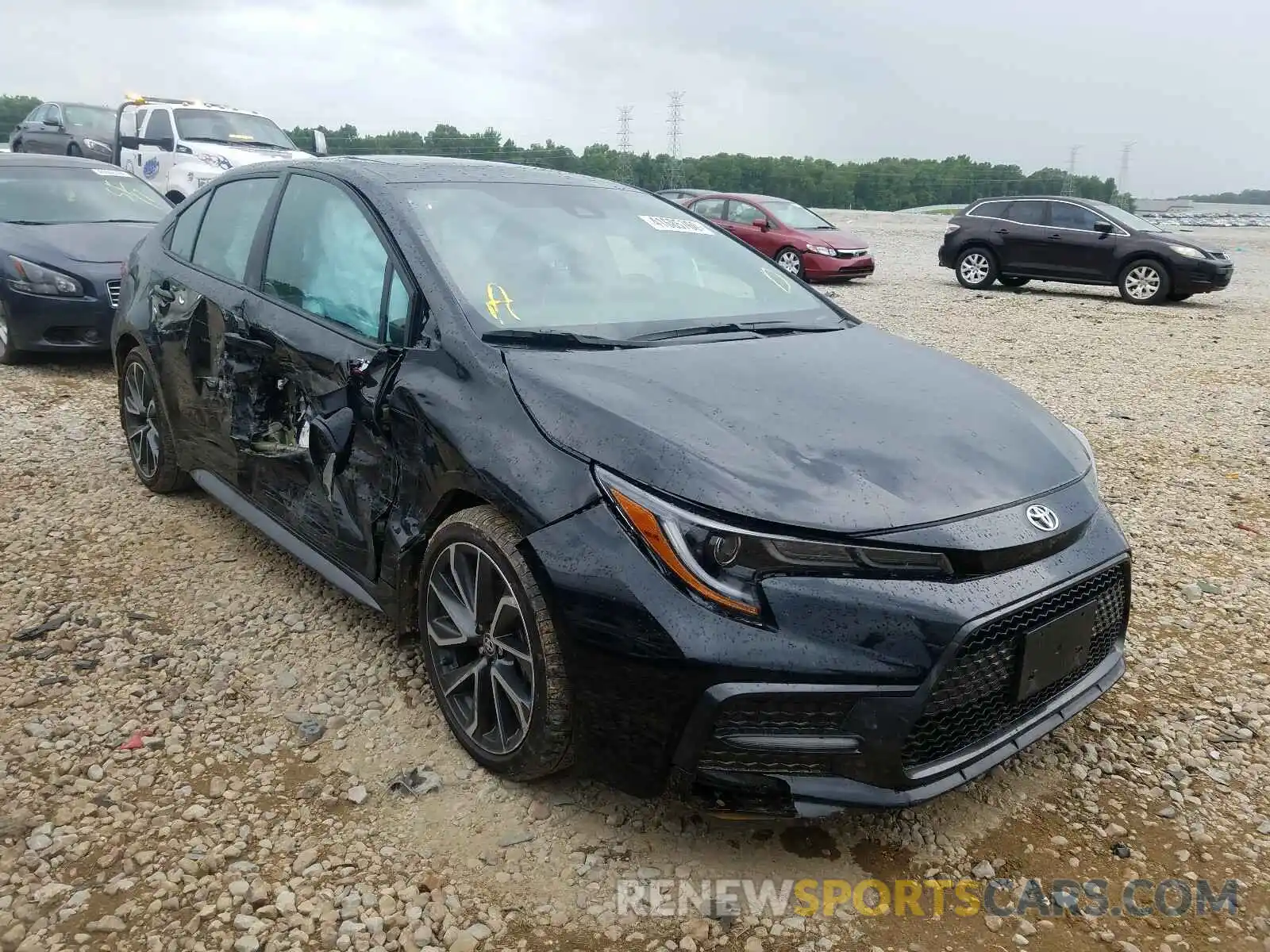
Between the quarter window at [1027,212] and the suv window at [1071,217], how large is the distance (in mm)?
137

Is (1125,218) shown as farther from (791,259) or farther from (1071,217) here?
(791,259)

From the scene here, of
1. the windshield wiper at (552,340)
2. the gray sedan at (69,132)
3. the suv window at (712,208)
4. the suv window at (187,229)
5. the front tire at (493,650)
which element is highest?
the gray sedan at (69,132)

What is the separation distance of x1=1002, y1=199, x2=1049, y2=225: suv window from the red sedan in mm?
2293

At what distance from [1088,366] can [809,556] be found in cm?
783

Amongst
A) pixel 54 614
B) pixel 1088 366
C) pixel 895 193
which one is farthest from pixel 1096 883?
pixel 895 193

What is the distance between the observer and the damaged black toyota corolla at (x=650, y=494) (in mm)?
2096

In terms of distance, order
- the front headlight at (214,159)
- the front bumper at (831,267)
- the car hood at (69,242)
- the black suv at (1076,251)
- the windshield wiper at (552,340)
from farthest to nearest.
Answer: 1. the front bumper at (831,267)
2. the black suv at (1076,251)
3. the front headlight at (214,159)
4. the car hood at (69,242)
5. the windshield wiper at (552,340)

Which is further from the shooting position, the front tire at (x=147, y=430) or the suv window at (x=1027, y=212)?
the suv window at (x=1027, y=212)

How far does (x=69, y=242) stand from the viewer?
724cm

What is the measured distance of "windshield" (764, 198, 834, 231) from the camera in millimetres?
16500

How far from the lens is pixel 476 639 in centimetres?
262

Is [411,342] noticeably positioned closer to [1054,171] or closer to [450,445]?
[450,445]

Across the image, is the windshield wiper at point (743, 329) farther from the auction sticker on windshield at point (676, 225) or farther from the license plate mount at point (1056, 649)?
the license plate mount at point (1056, 649)

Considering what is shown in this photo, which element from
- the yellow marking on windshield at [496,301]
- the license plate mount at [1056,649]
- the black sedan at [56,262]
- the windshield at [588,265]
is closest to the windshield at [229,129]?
the black sedan at [56,262]
